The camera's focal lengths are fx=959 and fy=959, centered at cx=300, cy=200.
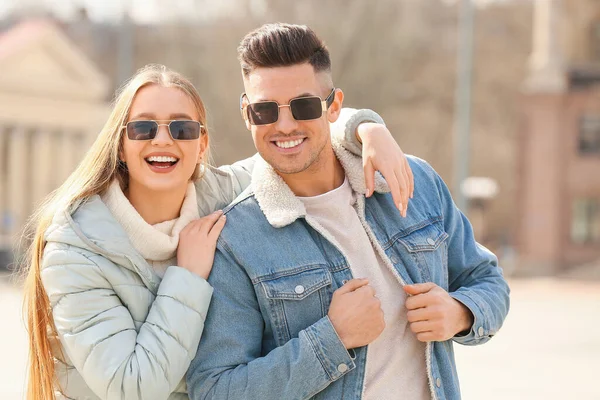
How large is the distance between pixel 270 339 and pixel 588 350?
38.3 feet

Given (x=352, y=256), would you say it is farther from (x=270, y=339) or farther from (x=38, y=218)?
(x=38, y=218)

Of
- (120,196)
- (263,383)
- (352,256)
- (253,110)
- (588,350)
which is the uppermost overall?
(253,110)

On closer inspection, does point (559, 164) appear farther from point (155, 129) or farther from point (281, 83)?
point (155, 129)

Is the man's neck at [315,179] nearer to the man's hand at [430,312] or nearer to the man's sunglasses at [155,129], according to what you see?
the man's sunglasses at [155,129]

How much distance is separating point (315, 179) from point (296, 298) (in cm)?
50

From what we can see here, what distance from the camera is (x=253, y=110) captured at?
335cm

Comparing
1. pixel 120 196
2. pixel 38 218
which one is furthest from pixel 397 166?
pixel 38 218

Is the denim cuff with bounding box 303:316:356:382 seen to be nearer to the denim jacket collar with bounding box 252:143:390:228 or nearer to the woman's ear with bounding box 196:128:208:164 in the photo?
the denim jacket collar with bounding box 252:143:390:228

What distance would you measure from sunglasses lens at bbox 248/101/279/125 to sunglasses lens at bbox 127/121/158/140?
0.36 metres

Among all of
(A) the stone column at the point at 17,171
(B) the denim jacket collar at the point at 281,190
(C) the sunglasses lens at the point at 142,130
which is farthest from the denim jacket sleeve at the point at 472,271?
(A) the stone column at the point at 17,171

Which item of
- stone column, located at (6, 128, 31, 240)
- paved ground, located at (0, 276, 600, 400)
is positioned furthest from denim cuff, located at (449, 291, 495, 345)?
stone column, located at (6, 128, 31, 240)

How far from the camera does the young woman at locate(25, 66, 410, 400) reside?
122 inches

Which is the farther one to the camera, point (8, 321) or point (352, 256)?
point (8, 321)

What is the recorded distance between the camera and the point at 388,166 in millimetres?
3461
